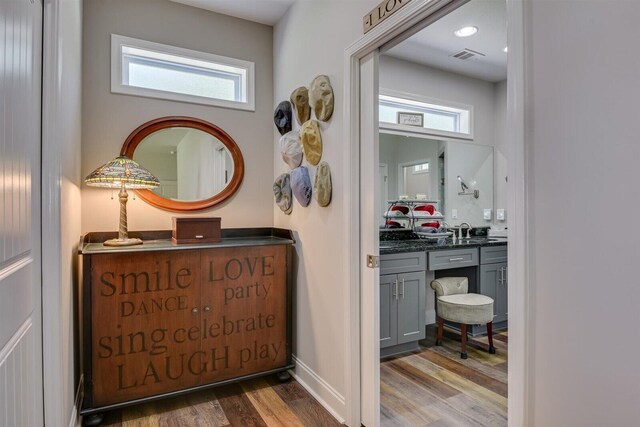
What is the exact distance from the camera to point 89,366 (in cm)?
191

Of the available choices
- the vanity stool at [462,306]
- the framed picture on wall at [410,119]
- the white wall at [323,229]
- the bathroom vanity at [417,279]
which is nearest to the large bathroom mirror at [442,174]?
the framed picture on wall at [410,119]

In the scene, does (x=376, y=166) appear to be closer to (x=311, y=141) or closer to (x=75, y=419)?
(x=311, y=141)

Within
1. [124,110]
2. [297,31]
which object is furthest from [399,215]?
[124,110]

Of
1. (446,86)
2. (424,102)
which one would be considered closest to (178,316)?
(424,102)

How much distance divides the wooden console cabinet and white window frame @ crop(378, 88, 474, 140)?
1.64 metres

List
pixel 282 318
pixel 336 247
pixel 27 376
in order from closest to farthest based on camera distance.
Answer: pixel 27 376 → pixel 336 247 → pixel 282 318

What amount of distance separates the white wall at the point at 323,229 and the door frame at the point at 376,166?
73 millimetres

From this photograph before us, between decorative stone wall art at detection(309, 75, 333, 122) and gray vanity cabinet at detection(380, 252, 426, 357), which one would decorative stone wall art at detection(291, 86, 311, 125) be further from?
gray vanity cabinet at detection(380, 252, 426, 357)

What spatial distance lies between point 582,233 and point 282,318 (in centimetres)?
189

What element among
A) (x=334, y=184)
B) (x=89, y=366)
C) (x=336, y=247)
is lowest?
(x=89, y=366)

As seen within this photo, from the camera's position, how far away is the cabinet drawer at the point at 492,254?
10.6 feet

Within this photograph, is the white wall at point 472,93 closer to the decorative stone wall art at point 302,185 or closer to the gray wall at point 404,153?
the gray wall at point 404,153

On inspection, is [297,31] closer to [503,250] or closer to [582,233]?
[582,233]

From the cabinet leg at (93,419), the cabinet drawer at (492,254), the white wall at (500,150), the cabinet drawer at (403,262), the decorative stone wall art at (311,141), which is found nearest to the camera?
the cabinet leg at (93,419)
